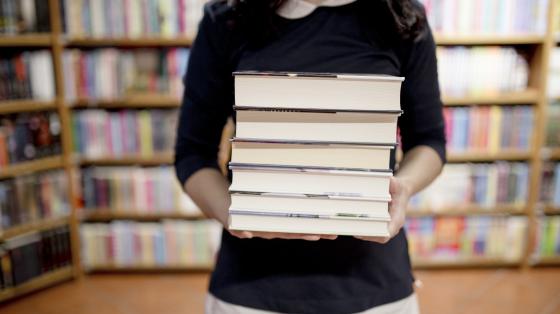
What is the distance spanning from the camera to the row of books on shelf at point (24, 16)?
7.34ft

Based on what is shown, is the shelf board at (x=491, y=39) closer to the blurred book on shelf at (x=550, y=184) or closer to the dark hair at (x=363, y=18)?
the blurred book on shelf at (x=550, y=184)

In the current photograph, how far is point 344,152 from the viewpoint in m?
0.52

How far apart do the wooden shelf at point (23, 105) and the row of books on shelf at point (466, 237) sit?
1.94 metres

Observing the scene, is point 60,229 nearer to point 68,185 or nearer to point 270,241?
point 68,185

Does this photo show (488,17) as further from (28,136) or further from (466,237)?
(28,136)

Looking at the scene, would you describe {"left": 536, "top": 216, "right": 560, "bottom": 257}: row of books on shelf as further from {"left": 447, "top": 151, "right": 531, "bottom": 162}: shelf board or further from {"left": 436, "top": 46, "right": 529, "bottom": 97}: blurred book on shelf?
{"left": 436, "top": 46, "right": 529, "bottom": 97}: blurred book on shelf

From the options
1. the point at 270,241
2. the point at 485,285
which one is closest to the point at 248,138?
the point at 270,241

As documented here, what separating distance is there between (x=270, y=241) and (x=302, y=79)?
27cm

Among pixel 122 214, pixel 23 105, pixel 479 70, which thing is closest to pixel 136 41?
pixel 23 105

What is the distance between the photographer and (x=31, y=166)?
2395 millimetres

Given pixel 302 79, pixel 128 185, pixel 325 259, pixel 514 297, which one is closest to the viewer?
pixel 302 79

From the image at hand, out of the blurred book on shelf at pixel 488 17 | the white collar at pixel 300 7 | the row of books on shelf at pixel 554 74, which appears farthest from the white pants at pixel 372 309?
the row of books on shelf at pixel 554 74

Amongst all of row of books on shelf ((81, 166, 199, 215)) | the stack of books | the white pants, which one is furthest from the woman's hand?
row of books on shelf ((81, 166, 199, 215))

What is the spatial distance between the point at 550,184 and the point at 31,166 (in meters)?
2.68
